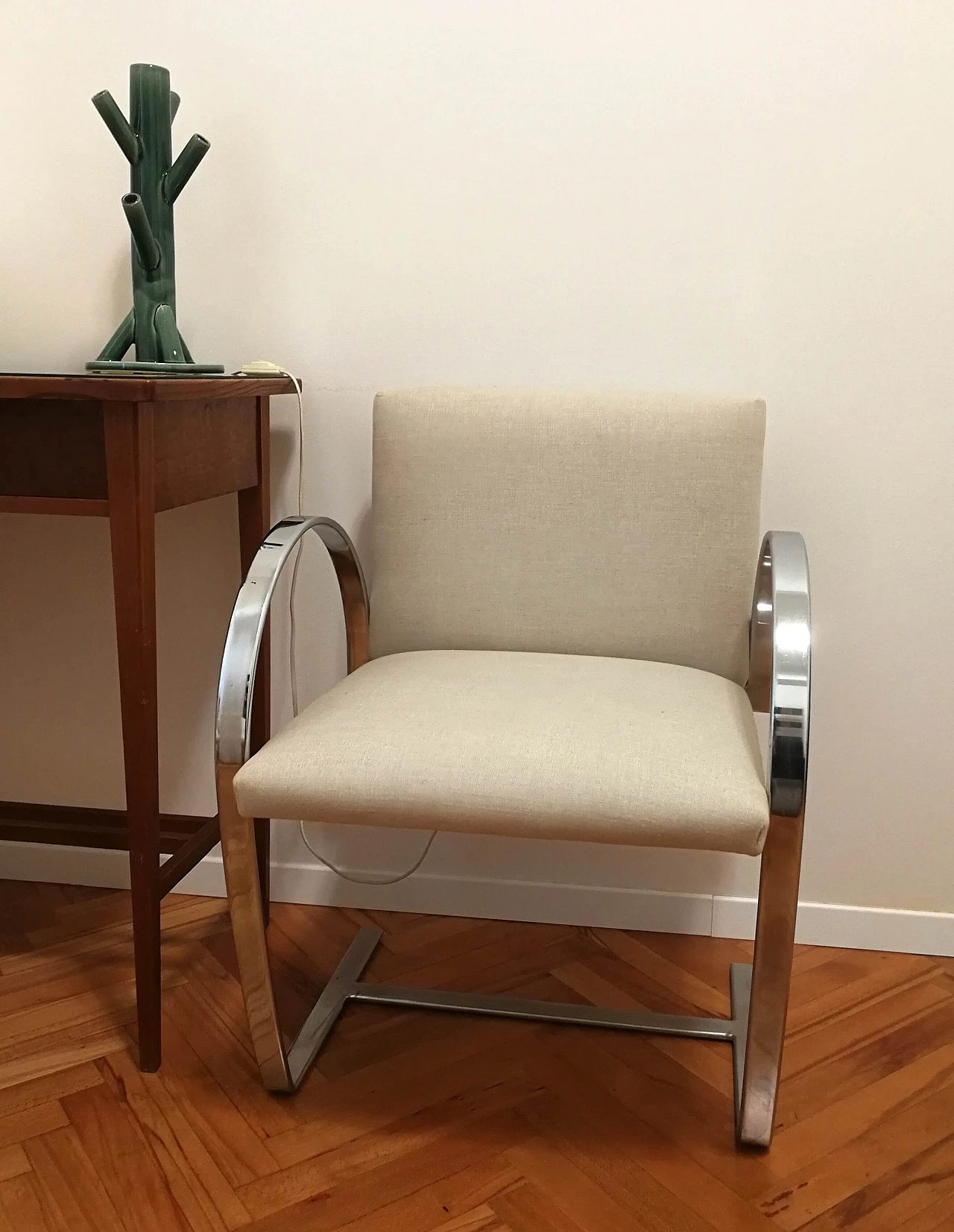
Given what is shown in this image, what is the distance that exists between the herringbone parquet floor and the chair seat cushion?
367 millimetres

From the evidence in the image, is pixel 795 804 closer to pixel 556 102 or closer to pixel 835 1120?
pixel 835 1120

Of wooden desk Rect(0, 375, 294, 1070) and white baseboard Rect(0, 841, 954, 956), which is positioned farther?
white baseboard Rect(0, 841, 954, 956)

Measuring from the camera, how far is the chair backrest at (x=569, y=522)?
121 cm

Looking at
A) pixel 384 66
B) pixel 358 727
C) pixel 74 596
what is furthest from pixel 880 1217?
pixel 384 66

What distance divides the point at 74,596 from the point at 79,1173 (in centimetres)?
81

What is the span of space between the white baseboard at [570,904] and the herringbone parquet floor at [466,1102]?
1.0 inches

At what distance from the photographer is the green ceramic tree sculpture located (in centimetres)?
123

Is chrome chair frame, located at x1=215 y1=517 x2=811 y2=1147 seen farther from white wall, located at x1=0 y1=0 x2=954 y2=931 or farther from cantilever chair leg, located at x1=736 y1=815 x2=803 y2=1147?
white wall, located at x1=0 y1=0 x2=954 y2=931

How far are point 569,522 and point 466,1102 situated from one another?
665 millimetres

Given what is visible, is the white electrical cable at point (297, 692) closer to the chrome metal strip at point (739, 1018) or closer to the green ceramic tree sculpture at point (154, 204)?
the green ceramic tree sculpture at point (154, 204)

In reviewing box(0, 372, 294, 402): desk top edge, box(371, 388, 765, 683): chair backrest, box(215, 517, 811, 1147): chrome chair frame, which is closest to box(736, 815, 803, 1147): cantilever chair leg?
box(215, 517, 811, 1147): chrome chair frame

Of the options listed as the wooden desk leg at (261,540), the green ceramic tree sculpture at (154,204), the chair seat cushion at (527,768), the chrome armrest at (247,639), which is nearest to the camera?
the chair seat cushion at (527,768)

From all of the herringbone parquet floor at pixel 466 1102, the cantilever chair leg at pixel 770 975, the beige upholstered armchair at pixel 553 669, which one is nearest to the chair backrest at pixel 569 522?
Result: the beige upholstered armchair at pixel 553 669

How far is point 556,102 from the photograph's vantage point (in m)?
1.31
